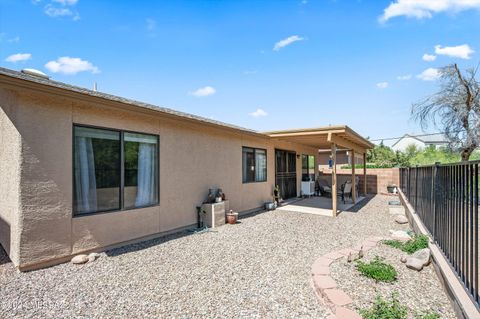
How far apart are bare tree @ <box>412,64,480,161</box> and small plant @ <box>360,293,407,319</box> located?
1541 cm

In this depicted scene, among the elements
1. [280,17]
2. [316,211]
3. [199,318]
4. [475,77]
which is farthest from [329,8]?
[475,77]

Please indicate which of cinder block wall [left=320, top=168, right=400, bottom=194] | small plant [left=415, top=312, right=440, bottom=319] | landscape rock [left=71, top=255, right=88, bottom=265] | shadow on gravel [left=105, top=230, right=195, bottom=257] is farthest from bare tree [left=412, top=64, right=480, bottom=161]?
landscape rock [left=71, top=255, right=88, bottom=265]

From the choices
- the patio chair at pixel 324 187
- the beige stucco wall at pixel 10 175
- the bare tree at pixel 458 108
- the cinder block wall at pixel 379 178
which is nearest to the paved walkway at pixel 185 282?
the beige stucco wall at pixel 10 175

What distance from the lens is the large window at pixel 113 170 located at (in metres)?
5.02

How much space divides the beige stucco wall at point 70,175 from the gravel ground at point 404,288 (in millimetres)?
4215

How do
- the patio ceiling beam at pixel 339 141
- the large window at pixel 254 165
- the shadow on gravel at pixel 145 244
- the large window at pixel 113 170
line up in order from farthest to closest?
the large window at pixel 254 165
the patio ceiling beam at pixel 339 141
the shadow on gravel at pixel 145 244
the large window at pixel 113 170

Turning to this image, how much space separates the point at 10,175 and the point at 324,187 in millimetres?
14235

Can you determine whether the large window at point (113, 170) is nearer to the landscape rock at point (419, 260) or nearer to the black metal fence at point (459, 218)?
the landscape rock at point (419, 260)

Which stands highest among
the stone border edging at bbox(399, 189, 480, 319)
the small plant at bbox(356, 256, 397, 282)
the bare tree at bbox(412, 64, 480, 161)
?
the bare tree at bbox(412, 64, 480, 161)

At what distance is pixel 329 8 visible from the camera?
868cm

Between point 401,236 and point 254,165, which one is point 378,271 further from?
point 254,165

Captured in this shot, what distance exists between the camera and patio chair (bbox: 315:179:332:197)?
49.9 feet

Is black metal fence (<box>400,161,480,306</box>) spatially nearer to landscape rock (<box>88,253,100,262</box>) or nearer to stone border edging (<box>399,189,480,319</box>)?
stone border edging (<box>399,189,480,319</box>)

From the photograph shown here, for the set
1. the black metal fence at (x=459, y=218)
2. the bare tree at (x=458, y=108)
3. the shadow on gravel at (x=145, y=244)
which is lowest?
the shadow on gravel at (x=145, y=244)
